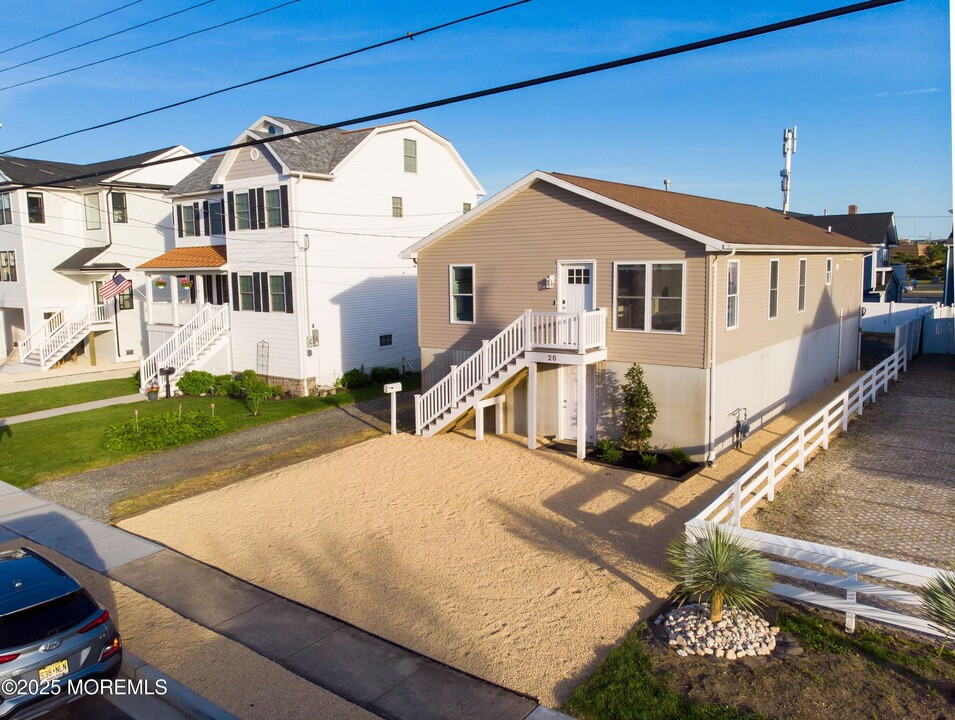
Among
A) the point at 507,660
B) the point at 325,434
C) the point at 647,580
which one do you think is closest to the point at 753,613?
the point at 647,580

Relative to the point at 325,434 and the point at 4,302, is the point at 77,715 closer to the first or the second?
the point at 325,434

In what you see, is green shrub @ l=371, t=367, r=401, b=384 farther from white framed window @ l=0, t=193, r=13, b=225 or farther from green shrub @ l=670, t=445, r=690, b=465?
white framed window @ l=0, t=193, r=13, b=225

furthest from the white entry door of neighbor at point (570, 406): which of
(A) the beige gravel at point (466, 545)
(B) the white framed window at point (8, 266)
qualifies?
(B) the white framed window at point (8, 266)

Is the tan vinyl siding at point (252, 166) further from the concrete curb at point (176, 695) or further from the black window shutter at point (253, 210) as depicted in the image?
the concrete curb at point (176, 695)

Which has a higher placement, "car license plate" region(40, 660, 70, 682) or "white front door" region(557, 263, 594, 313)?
"white front door" region(557, 263, 594, 313)

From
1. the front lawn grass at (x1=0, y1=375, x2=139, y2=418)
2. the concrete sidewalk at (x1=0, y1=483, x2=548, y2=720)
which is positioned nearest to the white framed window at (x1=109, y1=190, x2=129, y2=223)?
the front lawn grass at (x1=0, y1=375, x2=139, y2=418)

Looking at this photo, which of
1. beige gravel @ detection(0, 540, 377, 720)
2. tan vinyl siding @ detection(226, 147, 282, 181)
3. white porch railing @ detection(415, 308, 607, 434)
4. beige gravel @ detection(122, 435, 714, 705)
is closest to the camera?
beige gravel @ detection(0, 540, 377, 720)

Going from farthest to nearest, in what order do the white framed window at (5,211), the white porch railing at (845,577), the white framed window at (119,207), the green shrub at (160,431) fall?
the white framed window at (5,211), the white framed window at (119,207), the green shrub at (160,431), the white porch railing at (845,577)
